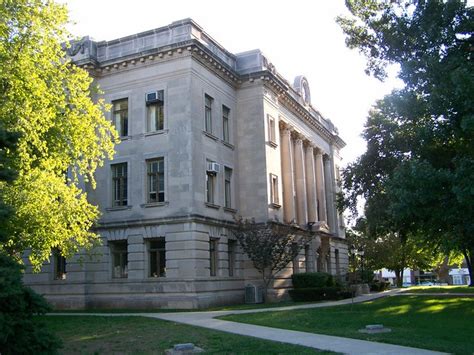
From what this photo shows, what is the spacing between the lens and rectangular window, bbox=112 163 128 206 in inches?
1156

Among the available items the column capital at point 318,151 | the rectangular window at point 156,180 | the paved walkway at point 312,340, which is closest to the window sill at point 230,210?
the rectangular window at point 156,180

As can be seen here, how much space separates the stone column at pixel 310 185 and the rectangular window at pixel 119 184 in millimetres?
16869

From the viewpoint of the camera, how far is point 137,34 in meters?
29.6

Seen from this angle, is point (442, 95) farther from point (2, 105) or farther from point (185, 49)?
point (185, 49)

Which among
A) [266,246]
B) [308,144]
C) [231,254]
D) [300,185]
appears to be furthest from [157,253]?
[308,144]

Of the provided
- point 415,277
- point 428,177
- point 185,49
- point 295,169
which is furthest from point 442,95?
point 415,277

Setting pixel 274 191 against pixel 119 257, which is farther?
pixel 274 191

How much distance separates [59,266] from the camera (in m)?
29.5

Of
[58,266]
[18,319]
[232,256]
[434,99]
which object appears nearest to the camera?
[18,319]

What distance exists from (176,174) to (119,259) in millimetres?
5785

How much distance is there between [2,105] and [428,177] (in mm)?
13289

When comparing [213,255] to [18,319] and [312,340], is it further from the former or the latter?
[18,319]

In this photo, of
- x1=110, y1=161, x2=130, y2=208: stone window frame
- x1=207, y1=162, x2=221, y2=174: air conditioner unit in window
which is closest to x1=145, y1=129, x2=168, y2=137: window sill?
x1=110, y1=161, x2=130, y2=208: stone window frame

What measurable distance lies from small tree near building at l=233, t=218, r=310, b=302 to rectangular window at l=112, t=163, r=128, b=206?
6700mm
